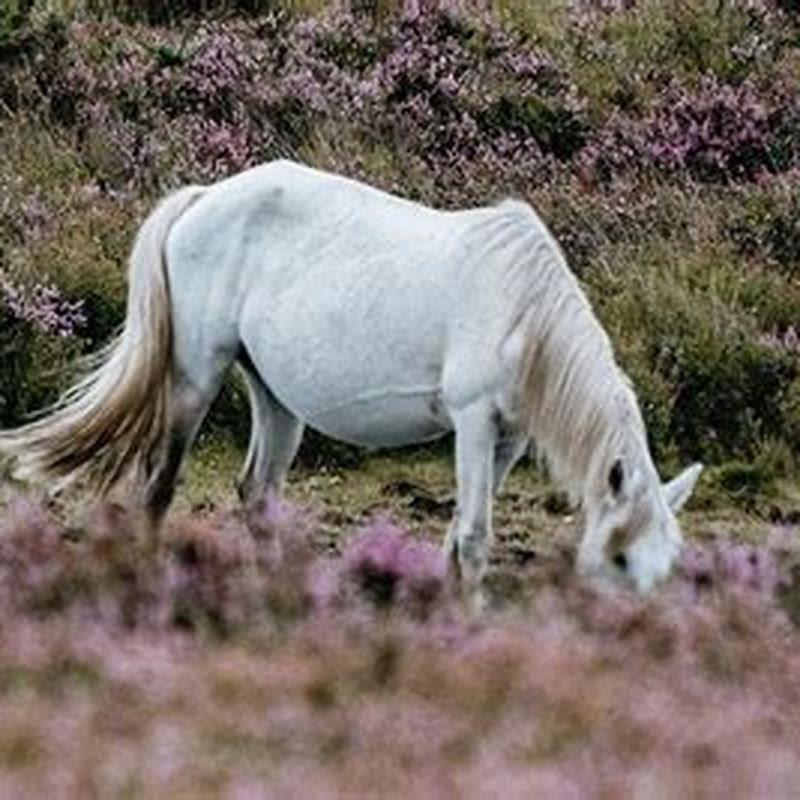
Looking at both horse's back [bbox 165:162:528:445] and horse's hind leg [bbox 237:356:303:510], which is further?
horse's hind leg [bbox 237:356:303:510]

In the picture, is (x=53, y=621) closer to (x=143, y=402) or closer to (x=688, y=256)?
(x=143, y=402)

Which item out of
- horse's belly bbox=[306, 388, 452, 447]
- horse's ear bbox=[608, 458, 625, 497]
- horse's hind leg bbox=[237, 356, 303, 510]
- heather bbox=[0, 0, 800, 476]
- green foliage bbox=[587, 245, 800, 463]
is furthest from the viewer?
heather bbox=[0, 0, 800, 476]

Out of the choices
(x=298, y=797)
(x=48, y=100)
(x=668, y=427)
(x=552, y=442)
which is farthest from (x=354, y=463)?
(x=298, y=797)

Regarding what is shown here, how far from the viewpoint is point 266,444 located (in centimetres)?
849

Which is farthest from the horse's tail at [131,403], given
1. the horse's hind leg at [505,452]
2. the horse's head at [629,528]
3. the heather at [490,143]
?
the heather at [490,143]

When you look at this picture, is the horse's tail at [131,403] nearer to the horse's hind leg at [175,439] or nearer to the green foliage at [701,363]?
the horse's hind leg at [175,439]

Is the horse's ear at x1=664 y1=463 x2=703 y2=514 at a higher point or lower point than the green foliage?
higher

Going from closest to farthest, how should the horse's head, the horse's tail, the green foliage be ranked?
the horse's head
the horse's tail
the green foliage

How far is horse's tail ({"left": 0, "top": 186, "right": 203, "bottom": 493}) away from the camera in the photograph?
8312 millimetres

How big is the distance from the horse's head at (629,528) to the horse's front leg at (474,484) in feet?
1.30

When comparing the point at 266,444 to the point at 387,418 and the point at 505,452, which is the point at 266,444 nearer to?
the point at 387,418

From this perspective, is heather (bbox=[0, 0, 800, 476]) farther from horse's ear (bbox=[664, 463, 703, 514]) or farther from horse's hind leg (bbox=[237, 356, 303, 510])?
horse's ear (bbox=[664, 463, 703, 514])

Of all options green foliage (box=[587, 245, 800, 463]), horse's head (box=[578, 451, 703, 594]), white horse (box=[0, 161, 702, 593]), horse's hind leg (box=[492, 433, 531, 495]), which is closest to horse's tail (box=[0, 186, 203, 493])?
white horse (box=[0, 161, 702, 593])

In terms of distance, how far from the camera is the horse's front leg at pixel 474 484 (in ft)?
24.8
